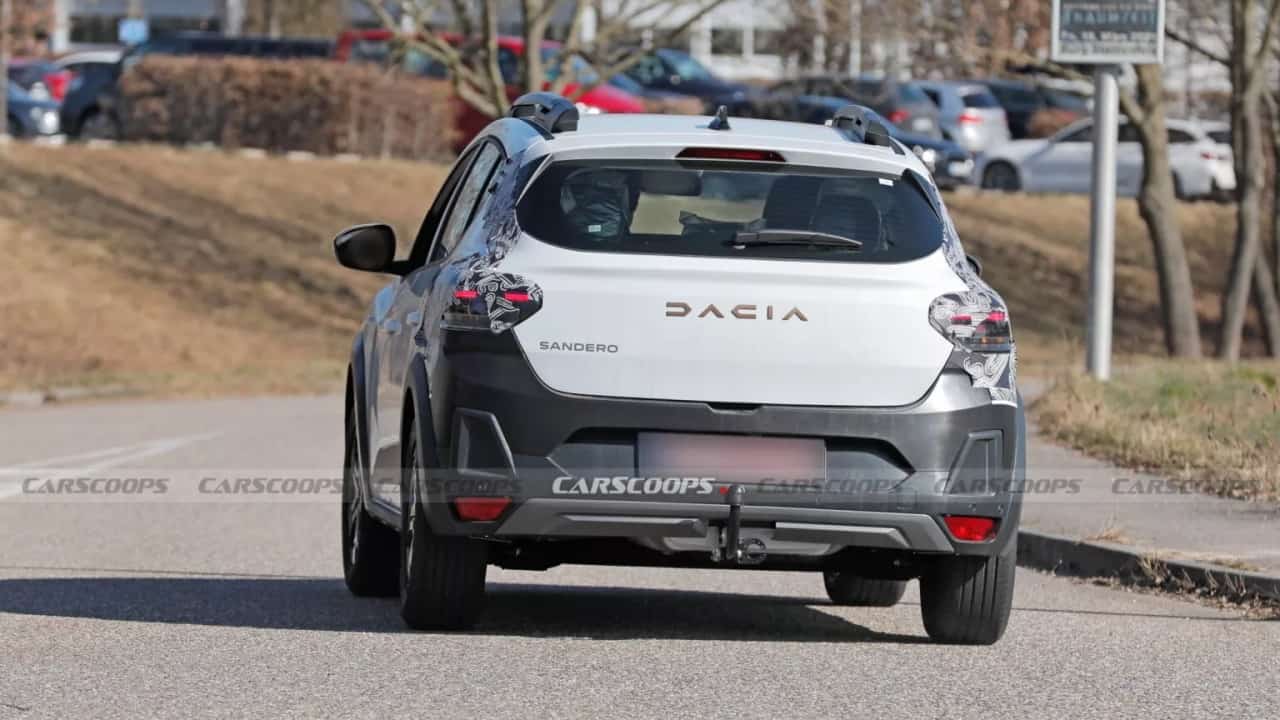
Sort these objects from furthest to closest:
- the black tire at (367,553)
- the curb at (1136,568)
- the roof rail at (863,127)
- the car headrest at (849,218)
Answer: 1. the curb at (1136,568)
2. the black tire at (367,553)
3. the roof rail at (863,127)
4. the car headrest at (849,218)

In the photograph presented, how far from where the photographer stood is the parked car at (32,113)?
41.5m

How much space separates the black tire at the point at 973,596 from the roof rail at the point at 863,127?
4.54 feet

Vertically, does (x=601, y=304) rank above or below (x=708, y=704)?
above

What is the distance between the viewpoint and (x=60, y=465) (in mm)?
17062

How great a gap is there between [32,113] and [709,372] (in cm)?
3569

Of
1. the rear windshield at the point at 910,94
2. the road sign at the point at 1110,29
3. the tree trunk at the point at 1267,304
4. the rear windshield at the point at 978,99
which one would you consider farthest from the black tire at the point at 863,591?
the rear windshield at the point at 978,99

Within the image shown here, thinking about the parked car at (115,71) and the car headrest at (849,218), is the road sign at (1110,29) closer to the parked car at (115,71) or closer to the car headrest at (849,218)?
the car headrest at (849,218)

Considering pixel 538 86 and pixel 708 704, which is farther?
pixel 538 86

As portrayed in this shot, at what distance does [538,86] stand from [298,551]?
18873mm

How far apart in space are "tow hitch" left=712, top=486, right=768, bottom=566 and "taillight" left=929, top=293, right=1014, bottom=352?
0.82 m

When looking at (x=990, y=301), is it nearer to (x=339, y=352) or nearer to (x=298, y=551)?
(x=298, y=551)

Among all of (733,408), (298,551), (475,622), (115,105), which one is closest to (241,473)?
(298,551)

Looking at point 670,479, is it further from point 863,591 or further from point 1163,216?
point 1163,216

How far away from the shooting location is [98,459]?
17.6 metres
